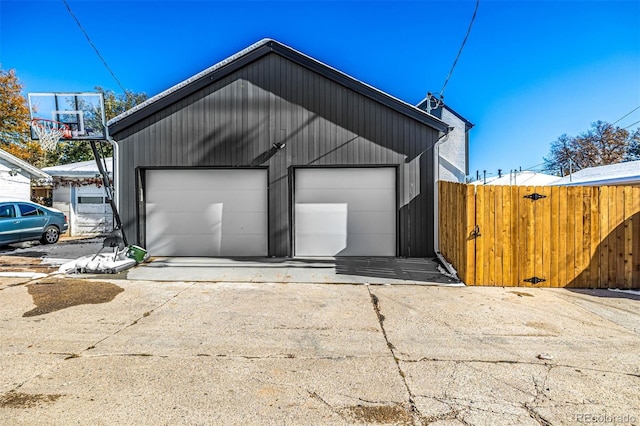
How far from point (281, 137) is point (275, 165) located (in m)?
0.70

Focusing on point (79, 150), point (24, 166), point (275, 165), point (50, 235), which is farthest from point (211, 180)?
point (79, 150)

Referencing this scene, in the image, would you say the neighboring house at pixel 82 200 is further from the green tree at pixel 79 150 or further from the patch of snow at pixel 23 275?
the green tree at pixel 79 150

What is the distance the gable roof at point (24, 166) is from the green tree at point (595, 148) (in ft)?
109

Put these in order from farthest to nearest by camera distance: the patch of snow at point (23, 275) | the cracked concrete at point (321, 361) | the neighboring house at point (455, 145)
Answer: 1. the neighboring house at point (455, 145)
2. the patch of snow at point (23, 275)
3. the cracked concrete at point (321, 361)

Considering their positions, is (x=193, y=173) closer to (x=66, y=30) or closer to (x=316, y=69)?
(x=316, y=69)

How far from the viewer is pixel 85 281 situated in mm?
6262

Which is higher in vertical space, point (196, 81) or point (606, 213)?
point (196, 81)

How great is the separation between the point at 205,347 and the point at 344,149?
5981mm

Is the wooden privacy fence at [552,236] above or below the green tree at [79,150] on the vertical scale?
below

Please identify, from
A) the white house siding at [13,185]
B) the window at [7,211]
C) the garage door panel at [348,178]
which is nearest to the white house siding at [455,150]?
the garage door panel at [348,178]

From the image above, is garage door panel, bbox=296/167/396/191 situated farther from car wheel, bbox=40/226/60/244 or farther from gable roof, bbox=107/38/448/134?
car wheel, bbox=40/226/60/244

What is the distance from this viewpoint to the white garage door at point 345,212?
8453mm

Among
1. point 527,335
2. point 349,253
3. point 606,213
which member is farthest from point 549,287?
point 349,253

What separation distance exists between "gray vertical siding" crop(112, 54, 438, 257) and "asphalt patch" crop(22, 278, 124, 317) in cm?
245
